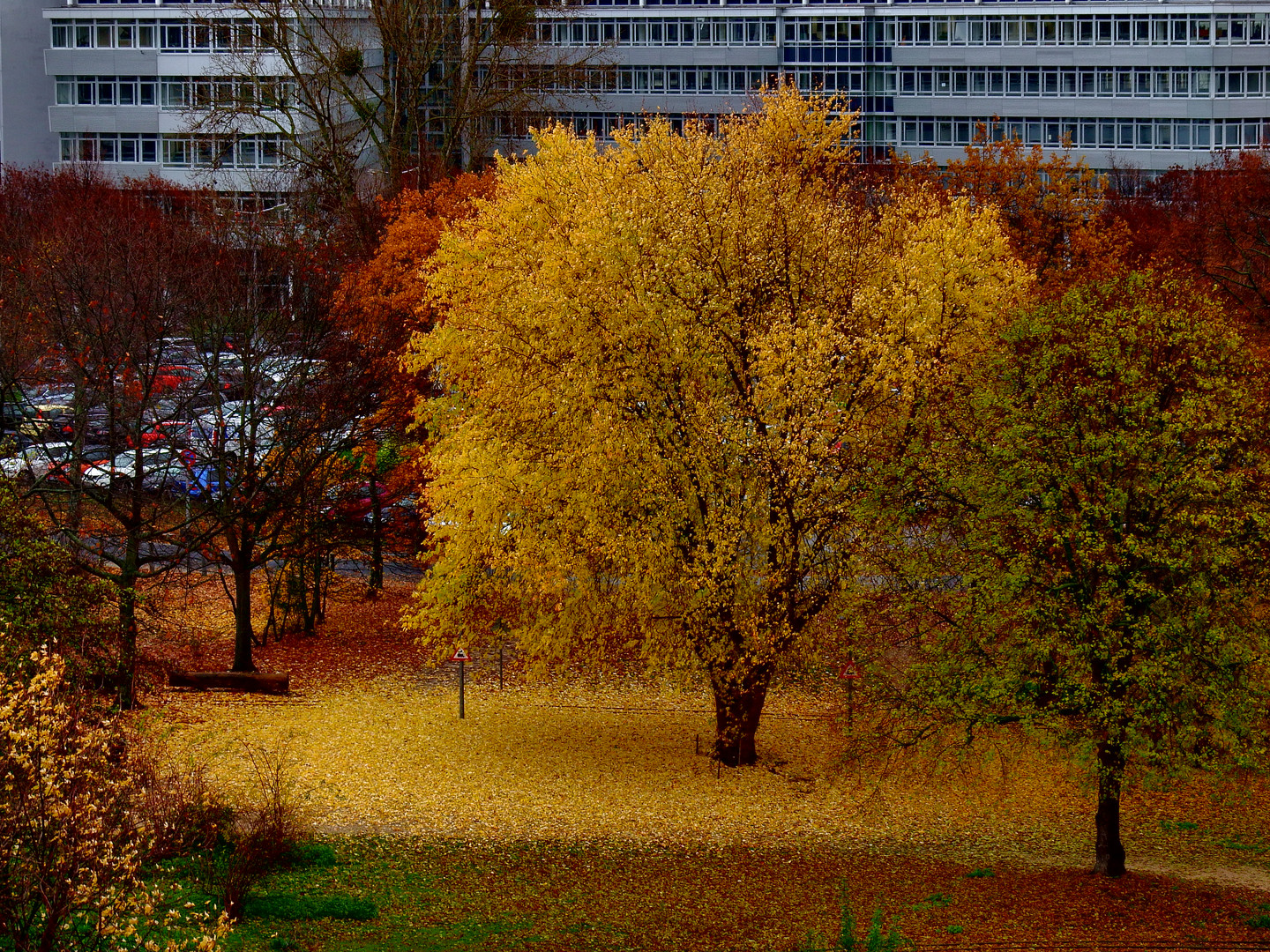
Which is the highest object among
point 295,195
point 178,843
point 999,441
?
point 295,195

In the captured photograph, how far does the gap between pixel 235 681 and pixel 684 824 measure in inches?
459

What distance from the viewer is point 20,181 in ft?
209

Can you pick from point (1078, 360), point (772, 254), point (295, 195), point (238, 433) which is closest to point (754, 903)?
point (1078, 360)

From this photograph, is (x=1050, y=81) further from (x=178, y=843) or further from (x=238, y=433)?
(x=178, y=843)

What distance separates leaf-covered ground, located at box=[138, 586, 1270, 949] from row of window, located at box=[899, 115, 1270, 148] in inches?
2280

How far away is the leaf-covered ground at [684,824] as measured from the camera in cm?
1848

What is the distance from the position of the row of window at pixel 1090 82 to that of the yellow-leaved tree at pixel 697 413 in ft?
192

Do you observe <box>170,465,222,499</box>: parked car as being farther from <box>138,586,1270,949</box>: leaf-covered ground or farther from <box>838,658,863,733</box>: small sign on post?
<box>838,658,863,733</box>: small sign on post

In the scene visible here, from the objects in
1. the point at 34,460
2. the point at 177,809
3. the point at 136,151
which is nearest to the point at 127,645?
the point at 177,809

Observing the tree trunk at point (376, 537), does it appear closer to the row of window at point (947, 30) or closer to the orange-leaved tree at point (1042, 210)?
the orange-leaved tree at point (1042, 210)

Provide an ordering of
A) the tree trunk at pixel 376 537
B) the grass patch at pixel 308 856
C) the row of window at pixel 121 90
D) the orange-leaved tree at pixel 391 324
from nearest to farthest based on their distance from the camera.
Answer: the grass patch at pixel 308 856, the orange-leaved tree at pixel 391 324, the tree trunk at pixel 376 537, the row of window at pixel 121 90

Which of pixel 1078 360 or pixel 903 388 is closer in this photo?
pixel 1078 360

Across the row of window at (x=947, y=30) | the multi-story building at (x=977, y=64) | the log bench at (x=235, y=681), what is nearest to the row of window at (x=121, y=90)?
the row of window at (x=947, y=30)

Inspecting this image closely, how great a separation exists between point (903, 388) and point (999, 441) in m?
3.36
